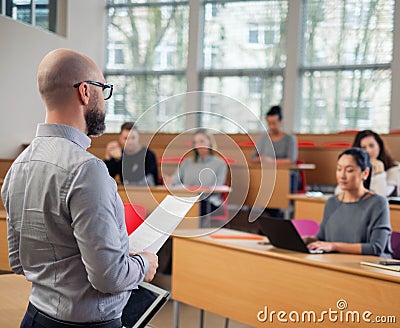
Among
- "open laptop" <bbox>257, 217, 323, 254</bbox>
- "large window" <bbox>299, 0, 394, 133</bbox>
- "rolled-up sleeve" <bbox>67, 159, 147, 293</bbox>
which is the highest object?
"large window" <bbox>299, 0, 394, 133</bbox>

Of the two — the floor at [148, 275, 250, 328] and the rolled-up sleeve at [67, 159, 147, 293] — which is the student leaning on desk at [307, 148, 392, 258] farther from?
the rolled-up sleeve at [67, 159, 147, 293]

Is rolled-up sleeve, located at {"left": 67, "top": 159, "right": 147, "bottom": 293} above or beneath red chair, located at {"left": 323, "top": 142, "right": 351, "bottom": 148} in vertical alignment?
above

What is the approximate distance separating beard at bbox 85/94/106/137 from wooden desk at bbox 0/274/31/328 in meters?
0.81

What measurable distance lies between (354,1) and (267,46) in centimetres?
145

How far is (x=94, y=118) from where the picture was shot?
59.6 inches

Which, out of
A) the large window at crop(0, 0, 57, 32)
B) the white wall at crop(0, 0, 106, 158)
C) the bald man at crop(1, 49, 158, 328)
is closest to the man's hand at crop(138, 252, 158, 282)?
the bald man at crop(1, 49, 158, 328)

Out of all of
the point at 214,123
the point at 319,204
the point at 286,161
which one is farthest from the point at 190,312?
the point at 214,123

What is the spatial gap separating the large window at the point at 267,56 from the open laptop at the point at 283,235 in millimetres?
6513

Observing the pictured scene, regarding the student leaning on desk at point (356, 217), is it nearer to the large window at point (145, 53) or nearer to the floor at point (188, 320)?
the floor at point (188, 320)

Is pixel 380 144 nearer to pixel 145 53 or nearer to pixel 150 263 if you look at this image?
pixel 150 263

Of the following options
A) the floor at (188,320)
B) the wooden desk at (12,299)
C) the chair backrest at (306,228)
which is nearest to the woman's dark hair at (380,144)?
the chair backrest at (306,228)

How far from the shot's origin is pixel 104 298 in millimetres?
1469

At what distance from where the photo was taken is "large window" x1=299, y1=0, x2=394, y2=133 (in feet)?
30.5

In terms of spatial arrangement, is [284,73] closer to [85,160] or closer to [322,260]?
[322,260]
